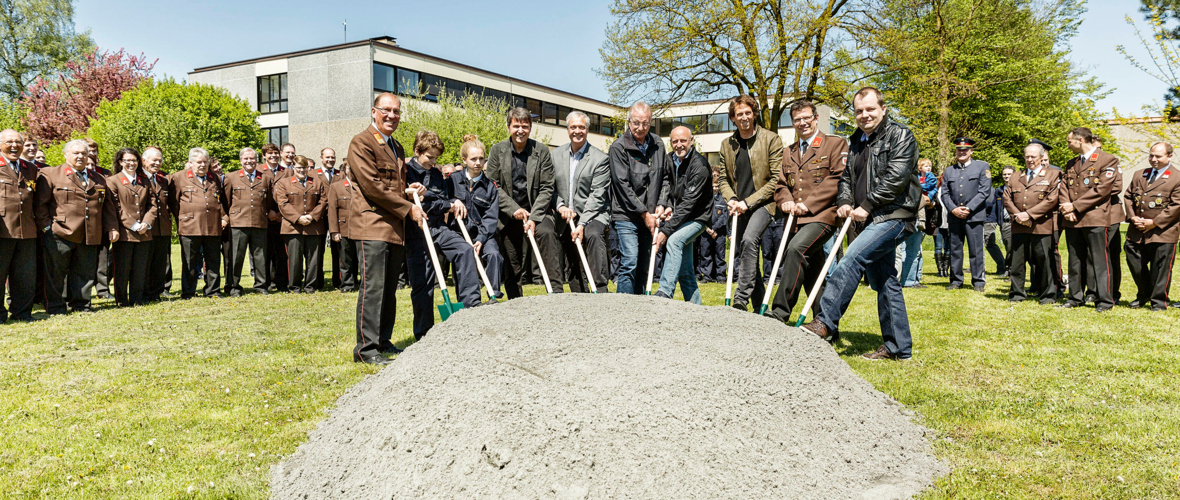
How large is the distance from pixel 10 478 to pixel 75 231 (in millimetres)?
6460

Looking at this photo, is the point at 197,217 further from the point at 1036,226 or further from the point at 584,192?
the point at 1036,226

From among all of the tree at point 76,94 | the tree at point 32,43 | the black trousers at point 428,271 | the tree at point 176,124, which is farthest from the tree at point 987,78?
the tree at point 32,43

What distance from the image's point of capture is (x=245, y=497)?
3025mm

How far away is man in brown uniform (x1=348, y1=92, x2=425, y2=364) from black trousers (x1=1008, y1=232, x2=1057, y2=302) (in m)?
8.23

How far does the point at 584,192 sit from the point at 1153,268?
712cm

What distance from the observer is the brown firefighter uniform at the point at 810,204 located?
19.3 ft

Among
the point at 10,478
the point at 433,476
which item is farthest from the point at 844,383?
the point at 10,478

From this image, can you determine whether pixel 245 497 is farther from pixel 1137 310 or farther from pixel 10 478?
pixel 1137 310

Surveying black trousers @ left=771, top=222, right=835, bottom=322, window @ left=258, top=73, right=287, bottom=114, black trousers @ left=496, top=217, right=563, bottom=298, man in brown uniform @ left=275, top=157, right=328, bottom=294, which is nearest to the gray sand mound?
black trousers @ left=771, top=222, right=835, bottom=322

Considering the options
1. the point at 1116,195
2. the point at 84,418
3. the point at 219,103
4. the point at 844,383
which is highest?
the point at 219,103

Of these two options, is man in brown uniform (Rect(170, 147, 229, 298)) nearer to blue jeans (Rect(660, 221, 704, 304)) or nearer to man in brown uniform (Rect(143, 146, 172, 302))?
man in brown uniform (Rect(143, 146, 172, 302))

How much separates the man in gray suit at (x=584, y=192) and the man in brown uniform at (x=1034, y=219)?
5926 mm

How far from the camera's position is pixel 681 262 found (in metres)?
6.56

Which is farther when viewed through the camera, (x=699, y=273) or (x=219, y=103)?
(x=219, y=103)
